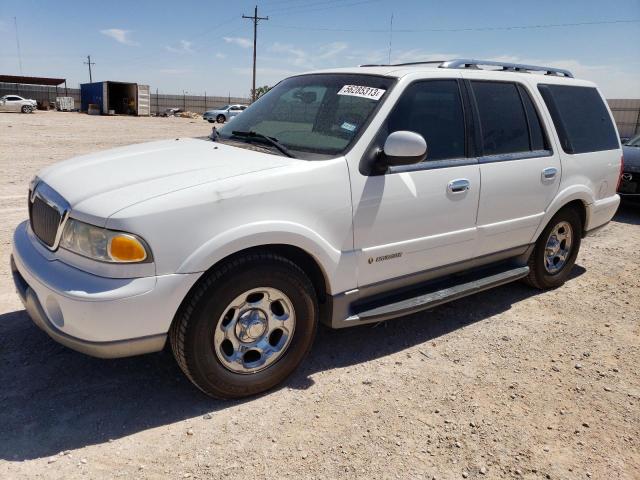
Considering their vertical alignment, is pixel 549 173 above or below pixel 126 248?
above

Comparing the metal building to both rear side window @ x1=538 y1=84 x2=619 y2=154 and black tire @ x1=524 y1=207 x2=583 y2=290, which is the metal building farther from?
black tire @ x1=524 y1=207 x2=583 y2=290

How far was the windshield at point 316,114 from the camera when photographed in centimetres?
325

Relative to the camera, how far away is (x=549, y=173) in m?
4.30

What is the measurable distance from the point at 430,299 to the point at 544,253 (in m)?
1.76

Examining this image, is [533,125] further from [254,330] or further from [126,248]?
[126,248]

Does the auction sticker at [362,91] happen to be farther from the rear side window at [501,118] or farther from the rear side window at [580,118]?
the rear side window at [580,118]

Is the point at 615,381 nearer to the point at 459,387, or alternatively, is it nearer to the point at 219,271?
the point at 459,387

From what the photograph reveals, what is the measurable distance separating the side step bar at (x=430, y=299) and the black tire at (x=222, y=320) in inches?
15.1

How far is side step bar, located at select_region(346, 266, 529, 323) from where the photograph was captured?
3.32 metres

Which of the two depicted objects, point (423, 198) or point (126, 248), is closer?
point (126, 248)

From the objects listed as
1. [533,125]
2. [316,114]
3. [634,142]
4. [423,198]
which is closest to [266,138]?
[316,114]

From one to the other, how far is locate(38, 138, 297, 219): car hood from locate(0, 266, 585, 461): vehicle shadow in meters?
1.12

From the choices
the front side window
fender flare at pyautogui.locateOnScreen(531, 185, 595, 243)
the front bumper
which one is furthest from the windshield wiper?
fender flare at pyautogui.locateOnScreen(531, 185, 595, 243)

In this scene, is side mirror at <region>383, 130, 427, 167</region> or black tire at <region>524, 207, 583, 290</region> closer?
side mirror at <region>383, 130, 427, 167</region>
